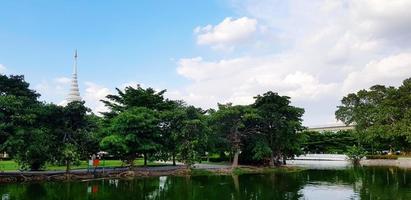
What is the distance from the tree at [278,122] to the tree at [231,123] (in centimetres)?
221

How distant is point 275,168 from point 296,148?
15.3ft

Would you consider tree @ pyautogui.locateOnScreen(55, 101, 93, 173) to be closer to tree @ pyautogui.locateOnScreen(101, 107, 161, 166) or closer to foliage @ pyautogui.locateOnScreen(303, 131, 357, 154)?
tree @ pyautogui.locateOnScreen(101, 107, 161, 166)

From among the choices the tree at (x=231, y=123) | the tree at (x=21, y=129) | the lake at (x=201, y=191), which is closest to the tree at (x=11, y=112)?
the tree at (x=21, y=129)

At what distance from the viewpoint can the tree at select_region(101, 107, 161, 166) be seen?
1746 inches

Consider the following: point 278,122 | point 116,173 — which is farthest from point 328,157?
point 116,173

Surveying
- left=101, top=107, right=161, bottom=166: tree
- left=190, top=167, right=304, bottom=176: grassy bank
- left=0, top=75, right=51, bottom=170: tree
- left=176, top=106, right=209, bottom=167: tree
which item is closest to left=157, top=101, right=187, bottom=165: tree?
left=176, top=106, right=209, bottom=167: tree

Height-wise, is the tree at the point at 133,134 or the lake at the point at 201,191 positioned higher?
the tree at the point at 133,134

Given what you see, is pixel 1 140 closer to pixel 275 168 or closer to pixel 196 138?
pixel 196 138

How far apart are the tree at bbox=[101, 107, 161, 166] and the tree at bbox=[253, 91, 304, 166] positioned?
13.8 metres

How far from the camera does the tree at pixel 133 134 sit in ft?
145

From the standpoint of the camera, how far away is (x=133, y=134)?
45.3m

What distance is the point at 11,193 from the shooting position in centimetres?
2911

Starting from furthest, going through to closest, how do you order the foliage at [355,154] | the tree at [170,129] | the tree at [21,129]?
the foliage at [355,154] < the tree at [170,129] < the tree at [21,129]

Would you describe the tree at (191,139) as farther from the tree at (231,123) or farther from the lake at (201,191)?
the lake at (201,191)
